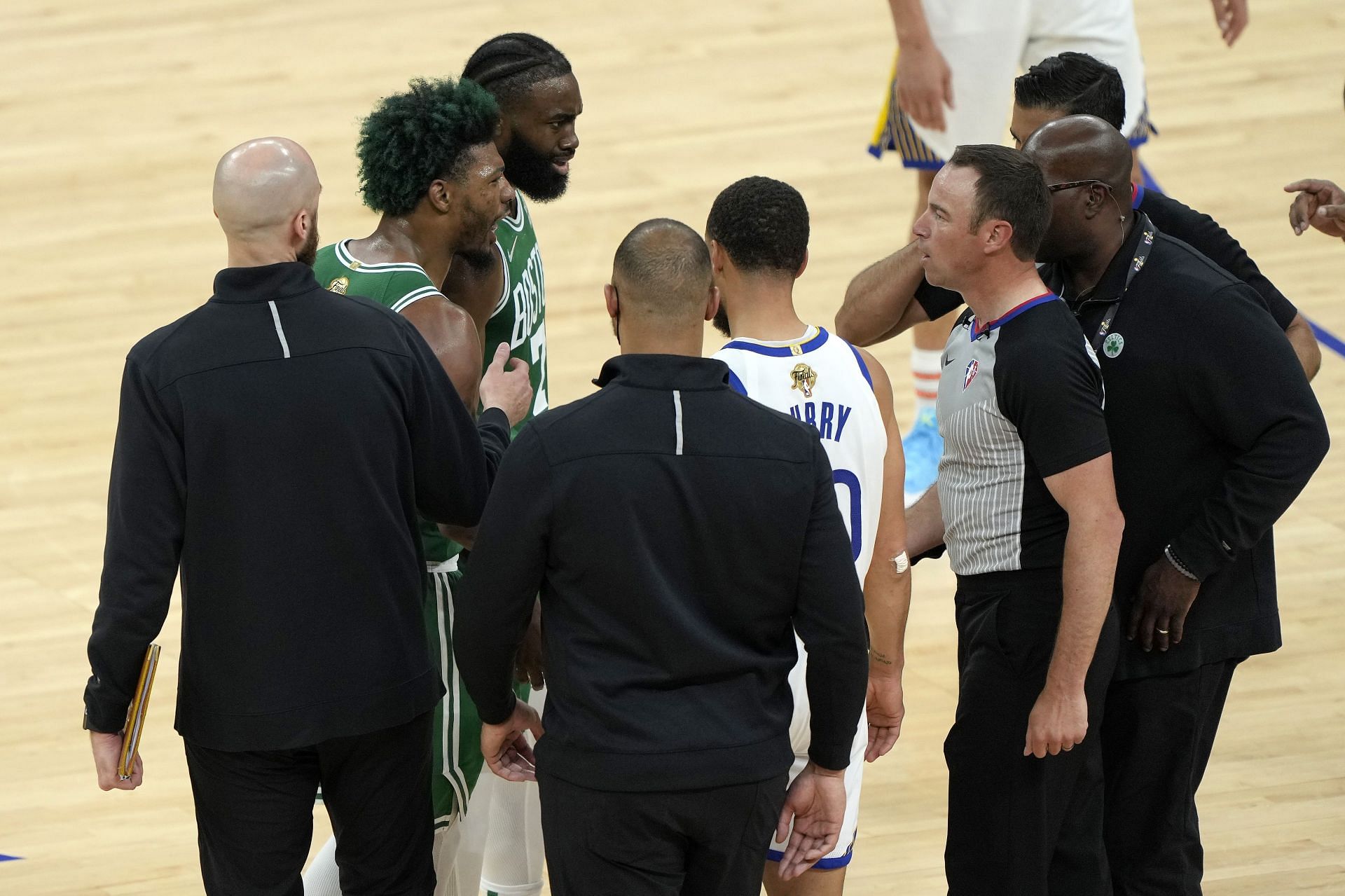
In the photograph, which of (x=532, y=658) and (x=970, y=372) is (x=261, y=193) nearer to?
(x=532, y=658)

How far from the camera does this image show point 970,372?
2.84 metres

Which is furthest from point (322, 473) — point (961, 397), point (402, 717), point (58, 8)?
point (58, 8)

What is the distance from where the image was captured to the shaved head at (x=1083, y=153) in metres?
2.87

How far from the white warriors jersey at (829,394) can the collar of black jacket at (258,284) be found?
2.21 feet

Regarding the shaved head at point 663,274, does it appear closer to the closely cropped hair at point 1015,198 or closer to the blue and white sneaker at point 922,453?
the closely cropped hair at point 1015,198

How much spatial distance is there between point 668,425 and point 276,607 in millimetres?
668

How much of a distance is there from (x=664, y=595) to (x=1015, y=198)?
36.1 inches

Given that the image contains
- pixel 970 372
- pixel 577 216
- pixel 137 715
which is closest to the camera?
pixel 137 715

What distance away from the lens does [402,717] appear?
8.68 feet

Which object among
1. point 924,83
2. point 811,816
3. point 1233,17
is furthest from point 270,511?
point 1233,17

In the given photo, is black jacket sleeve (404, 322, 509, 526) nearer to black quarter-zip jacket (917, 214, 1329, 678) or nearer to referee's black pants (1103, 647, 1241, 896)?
black quarter-zip jacket (917, 214, 1329, 678)

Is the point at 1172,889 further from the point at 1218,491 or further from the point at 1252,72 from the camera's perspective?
the point at 1252,72

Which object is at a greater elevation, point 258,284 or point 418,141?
point 418,141

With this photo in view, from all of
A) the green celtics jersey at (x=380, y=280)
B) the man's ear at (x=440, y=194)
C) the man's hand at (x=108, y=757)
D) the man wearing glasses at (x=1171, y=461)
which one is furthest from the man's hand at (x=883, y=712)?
the man's hand at (x=108, y=757)
